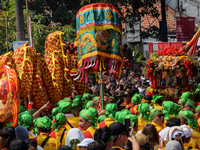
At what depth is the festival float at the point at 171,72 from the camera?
8.44m

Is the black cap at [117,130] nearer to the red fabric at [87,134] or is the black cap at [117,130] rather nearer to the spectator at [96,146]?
the spectator at [96,146]

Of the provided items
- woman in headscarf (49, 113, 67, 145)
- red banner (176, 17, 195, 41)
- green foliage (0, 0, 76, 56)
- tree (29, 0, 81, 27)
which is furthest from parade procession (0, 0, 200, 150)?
tree (29, 0, 81, 27)

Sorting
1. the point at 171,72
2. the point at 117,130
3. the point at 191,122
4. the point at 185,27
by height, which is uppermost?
the point at 185,27

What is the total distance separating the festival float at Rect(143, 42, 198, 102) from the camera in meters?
8.44

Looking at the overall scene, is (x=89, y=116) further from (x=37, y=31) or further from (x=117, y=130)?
(x=37, y=31)

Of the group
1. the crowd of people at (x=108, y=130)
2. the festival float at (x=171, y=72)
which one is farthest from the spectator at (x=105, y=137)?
the festival float at (x=171, y=72)

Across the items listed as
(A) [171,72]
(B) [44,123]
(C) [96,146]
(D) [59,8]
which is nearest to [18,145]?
(C) [96,146]

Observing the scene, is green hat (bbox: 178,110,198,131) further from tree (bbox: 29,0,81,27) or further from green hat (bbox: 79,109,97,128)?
tree (bbox: 29,0,81,27)

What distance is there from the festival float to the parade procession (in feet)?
0.09

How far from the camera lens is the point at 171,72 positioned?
28.3 ft

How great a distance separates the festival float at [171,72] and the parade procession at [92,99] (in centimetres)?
3

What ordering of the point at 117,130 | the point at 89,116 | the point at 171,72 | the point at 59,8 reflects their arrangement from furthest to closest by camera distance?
1. the point at 59,8
2. the point at 171,72
3. the point at 89,116
4. the point at 117,130

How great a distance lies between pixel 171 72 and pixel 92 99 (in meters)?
2.43

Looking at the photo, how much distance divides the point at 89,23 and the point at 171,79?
128 inches
